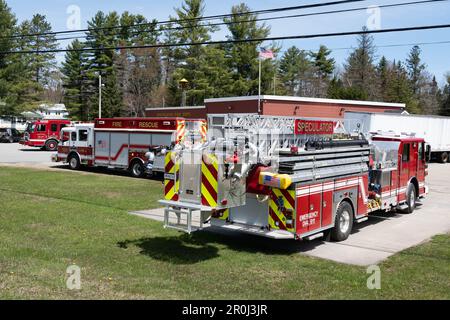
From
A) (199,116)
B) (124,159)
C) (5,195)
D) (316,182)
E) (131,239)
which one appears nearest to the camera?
(316,182)

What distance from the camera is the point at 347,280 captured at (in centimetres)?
755

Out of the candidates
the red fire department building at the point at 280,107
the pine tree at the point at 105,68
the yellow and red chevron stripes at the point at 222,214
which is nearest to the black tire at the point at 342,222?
the yellow and red chevron stripes at the point at 222,214

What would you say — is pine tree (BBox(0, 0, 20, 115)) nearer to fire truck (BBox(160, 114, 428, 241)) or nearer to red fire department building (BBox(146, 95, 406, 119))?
red fire department building (BBox(146, 95, 406, 119))

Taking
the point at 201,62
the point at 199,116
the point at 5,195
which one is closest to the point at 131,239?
the point at 5,195

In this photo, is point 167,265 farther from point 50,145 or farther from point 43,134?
point 50,145

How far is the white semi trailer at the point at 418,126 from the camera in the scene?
1056 inches

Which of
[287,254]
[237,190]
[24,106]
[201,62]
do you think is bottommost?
[287,254]

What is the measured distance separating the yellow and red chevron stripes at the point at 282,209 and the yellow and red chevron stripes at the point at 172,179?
5.80 feet

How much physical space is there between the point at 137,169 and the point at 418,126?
20.6 metres

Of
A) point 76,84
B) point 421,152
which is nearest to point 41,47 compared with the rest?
point 76,84

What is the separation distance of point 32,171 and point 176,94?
42.1 m

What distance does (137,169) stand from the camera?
72.0ft

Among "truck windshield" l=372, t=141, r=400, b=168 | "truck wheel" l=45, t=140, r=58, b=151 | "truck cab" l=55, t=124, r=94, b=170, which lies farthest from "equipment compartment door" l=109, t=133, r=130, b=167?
"truck wheel" l=45, t=140, r=58, b=151
